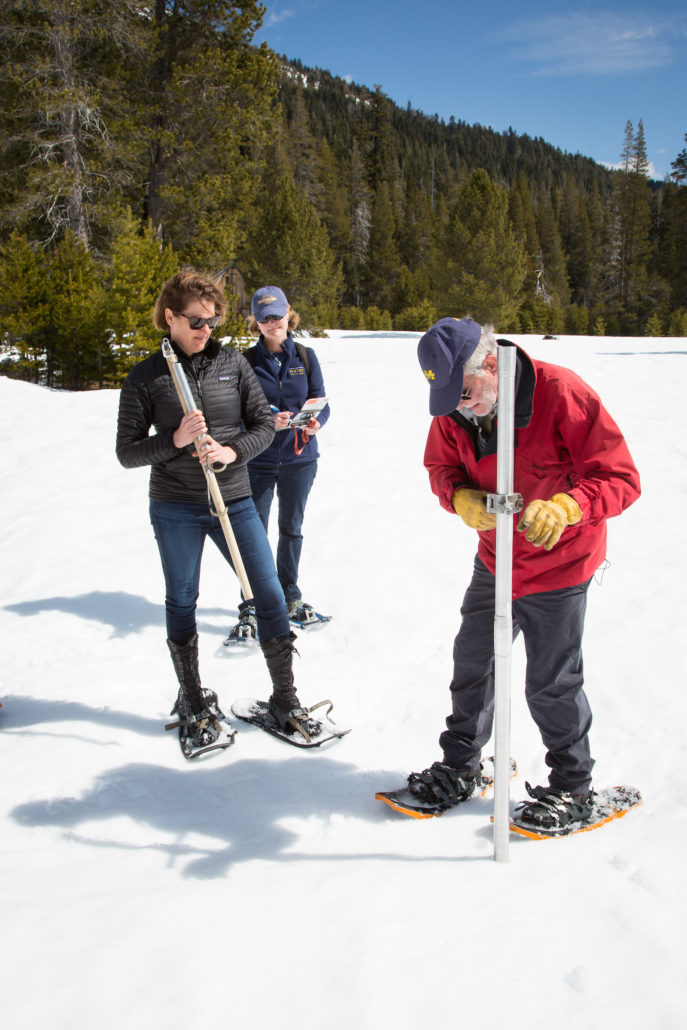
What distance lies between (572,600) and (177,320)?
1964mm

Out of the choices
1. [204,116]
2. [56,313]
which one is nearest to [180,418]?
[56,313]

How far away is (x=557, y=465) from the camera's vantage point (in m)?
2.28

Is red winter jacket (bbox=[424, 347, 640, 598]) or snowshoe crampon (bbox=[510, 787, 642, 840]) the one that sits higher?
red winter jacket (bbox=[424, 347, 640, 598])

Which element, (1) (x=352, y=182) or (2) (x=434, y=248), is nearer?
(2) (x=434, y=248)

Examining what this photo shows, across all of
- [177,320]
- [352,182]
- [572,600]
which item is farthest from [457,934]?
[352,182]

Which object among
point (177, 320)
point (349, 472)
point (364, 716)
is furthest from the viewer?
point (349, 472)

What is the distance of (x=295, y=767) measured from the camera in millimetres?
3066

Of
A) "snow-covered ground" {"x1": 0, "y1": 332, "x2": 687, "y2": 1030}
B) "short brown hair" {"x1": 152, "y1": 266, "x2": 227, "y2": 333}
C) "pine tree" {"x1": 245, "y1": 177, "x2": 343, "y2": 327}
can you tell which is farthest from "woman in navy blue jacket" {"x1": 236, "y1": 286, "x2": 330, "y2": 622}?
"pine tree" {"x1": 245, "y1": 177, "x2": 343, "y2": 327}

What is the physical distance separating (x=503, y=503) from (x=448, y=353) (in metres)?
0.49

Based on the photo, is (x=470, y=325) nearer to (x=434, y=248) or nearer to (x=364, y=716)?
(x=364, y=716)

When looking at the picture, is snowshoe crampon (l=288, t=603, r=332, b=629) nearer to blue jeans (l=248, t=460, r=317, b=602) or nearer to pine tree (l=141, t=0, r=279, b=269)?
blue jeans (l=248, t=460, r=317, b=602)

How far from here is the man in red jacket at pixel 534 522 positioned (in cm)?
211

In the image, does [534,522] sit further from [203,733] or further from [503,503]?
[203,733]

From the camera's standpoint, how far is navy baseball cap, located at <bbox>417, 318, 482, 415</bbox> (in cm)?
208
